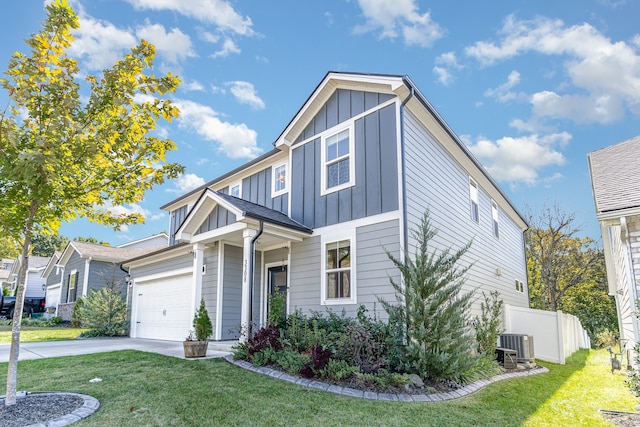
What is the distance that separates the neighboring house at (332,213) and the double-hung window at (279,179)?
39 millimetres

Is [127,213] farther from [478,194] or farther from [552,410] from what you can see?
[478,194]

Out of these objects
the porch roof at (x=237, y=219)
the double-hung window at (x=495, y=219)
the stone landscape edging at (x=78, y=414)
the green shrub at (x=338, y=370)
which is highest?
the double-hung window at (x=495, y=219)

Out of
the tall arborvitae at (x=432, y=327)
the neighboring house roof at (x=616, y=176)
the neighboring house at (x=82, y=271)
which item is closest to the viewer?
the tall arborvitae at (x=432, y=327)

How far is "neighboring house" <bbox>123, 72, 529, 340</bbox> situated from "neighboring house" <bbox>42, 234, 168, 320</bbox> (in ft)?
32.6

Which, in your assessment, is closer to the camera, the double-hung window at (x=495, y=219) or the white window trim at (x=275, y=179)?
the white window trim at (x=275, y=179)

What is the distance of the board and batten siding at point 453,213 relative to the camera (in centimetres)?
892

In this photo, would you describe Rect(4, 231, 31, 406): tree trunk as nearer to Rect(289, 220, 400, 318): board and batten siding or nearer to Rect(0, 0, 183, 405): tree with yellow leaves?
Rect(0, 0, 183, 405): tree with yellow leaves

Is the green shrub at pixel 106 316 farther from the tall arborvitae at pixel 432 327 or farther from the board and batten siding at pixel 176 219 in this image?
the tall arborvitae at pixel 432 327

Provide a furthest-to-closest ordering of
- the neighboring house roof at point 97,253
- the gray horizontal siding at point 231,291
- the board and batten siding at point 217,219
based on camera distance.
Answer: the neighboring house roof at point 97,253
the gray horizontal siding at point 231,291
the board and batten siding at point 217,219

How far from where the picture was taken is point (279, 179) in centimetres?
1165

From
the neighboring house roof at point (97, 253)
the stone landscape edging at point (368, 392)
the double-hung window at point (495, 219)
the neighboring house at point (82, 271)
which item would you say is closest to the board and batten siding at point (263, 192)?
the stone landscape edging at point (368, 392)

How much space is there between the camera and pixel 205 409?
4918 millimetres

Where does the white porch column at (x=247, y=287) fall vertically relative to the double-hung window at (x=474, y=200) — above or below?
below

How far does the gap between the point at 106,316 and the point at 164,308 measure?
3314 millimetres
